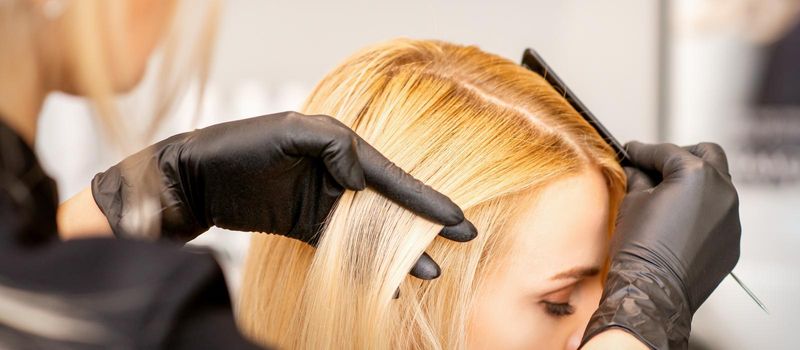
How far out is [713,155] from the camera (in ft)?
3.50

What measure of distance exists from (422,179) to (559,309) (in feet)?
0.87

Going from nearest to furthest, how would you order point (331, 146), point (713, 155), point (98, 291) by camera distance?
point (98, 291), point (331, 146), point (713, 155)

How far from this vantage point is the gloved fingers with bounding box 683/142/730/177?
1.05 meters

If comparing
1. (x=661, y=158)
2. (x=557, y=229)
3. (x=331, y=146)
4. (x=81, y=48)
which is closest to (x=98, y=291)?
(x=81, y=48)

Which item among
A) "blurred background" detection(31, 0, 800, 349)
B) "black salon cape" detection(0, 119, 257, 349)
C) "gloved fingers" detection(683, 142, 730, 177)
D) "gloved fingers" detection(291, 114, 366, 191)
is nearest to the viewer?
"black salon cape" detection(0, 119, 257, 349)

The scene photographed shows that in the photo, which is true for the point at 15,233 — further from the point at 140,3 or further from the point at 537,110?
the point at 537,110

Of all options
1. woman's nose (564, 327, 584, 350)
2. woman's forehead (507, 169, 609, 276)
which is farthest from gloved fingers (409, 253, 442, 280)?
woman's nose (564, 327, 584, 350)

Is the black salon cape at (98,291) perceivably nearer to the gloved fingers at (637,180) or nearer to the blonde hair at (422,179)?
the blonde hair at (422,179)

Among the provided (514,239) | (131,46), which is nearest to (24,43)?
(131,46)

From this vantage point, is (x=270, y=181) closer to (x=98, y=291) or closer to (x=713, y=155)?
(x=98, y=291)

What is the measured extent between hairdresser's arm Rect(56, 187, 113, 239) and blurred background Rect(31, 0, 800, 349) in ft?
2.53

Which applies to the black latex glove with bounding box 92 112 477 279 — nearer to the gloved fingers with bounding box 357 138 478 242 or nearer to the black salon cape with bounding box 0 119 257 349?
the gloved fingers with bounding box 357 138 478 242

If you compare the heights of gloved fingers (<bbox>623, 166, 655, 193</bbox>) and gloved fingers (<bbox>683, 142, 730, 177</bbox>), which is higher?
gloved fingers (<bbox>683, 142, 730, 177</bbox>)

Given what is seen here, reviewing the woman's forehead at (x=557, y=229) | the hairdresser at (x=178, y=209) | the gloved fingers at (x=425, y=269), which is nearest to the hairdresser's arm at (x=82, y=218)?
the hairdresser at (x=178, y=209)
